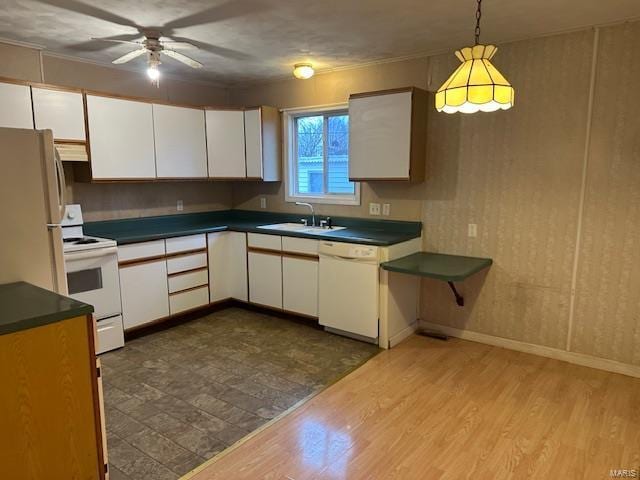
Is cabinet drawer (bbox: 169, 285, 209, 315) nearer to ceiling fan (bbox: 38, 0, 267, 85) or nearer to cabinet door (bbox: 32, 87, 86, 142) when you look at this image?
cabinet door (bbox: 32, 87, 86, 142)

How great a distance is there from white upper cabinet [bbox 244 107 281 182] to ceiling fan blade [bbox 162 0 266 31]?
1.64 meters

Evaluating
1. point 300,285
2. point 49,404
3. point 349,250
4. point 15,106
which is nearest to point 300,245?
point 300,285

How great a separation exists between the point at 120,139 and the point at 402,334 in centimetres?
300

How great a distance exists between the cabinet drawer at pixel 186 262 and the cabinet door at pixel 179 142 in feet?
2.69

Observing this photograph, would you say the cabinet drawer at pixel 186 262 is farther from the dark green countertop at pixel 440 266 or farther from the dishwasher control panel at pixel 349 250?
the dark green countertop at pixel 440 266

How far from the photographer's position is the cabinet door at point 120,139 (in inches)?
141

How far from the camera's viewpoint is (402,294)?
3.65m

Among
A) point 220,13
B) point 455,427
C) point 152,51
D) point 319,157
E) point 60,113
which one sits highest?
point 220,13

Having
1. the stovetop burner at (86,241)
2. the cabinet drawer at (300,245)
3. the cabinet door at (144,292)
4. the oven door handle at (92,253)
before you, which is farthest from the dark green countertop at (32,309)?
the cabinet drawer at (300,245)

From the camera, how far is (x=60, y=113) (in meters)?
3.34

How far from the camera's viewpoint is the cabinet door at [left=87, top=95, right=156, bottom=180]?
357 centimetres

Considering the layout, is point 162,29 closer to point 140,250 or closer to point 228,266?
point 140,250

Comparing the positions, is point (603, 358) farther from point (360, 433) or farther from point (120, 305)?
point (120, 305)

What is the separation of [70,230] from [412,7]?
10.4 feet
